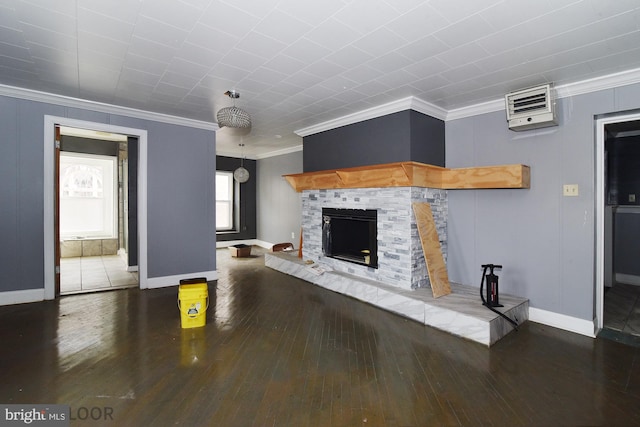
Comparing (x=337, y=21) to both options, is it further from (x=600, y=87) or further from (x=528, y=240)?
(x=528, y=240)

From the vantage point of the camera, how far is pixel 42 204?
4027 mm

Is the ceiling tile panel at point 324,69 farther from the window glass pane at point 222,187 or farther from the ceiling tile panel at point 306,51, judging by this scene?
the window glass pane at point 222,187

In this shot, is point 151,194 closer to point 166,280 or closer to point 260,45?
point 166,280

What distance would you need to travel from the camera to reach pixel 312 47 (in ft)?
8.68

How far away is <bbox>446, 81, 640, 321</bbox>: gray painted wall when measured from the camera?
10.5 feet

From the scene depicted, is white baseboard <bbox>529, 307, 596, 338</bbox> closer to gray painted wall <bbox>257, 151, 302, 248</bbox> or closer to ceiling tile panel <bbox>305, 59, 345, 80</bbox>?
ceiling tile panel <bbox>305, 59, 345, 80</bbox>

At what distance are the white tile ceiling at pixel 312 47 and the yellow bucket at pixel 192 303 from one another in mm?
2301

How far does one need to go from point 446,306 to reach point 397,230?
1.12m

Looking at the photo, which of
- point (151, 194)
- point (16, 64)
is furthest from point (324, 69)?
point (151, 194)

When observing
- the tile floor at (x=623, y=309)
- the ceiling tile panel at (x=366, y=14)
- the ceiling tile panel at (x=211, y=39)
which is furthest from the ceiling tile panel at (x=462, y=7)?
the tile floor at (x=623, y=309)

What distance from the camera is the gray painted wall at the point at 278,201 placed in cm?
752

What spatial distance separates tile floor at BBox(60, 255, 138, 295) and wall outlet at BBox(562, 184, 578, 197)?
20.1 feet

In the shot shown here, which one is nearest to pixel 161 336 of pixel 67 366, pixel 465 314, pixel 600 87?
pixel 67 366

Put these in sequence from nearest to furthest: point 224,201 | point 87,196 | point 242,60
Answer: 1. point 242,60
2. point 87,196
3. point 224,201
